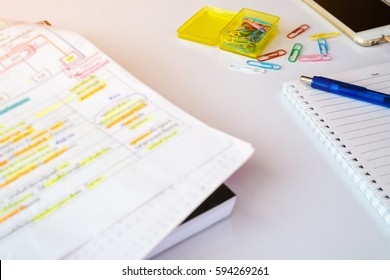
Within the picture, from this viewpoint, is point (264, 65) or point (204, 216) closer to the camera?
point (204, 216)

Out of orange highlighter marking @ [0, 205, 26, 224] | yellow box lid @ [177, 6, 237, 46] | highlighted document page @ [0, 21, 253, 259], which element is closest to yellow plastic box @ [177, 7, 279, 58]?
yellow box lid @ [177, 6, 237, 46]

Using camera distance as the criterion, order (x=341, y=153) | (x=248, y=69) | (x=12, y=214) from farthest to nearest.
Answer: (x=248, y=69) < (x=341, y=153) < (x=12, y=214)

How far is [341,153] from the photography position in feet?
1.75

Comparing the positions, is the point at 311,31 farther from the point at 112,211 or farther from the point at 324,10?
the point at 112,211

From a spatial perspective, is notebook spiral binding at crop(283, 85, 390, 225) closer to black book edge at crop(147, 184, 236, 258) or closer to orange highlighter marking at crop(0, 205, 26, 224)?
black book edge at crop(147, 184, 236, 258)

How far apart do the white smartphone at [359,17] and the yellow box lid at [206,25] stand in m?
0.18

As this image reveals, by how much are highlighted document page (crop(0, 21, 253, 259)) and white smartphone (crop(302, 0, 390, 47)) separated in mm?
405

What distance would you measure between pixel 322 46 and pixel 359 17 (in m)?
0.10

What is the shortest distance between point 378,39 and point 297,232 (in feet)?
1.44

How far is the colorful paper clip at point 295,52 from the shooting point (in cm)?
70

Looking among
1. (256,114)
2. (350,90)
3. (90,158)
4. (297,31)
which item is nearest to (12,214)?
(90,158)

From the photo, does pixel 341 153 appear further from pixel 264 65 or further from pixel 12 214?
Result: pixel 12 214

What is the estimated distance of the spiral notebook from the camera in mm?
504

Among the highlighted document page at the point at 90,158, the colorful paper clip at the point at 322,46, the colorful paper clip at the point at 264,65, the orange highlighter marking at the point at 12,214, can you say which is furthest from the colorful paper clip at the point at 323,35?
the orange highlighter marking at the point at 12,214
